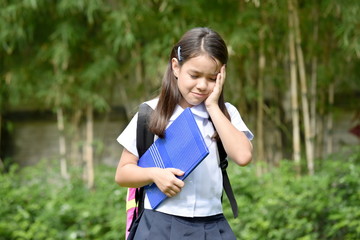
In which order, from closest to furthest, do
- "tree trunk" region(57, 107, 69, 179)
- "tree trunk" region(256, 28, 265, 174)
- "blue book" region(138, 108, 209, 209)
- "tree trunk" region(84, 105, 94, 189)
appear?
"blue book" region(138, 108, 209, 209), "tree trunk" region(256, 28, 265, 174), "tree trunk" region(84, 105, 94, 189), "tree trunk" region(57, 107, 69, 179)

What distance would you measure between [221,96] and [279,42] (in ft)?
11.1

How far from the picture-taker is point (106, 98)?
576 cm

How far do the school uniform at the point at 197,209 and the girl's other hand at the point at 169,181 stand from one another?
7 centimetres

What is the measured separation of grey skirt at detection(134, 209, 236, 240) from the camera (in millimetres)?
1704

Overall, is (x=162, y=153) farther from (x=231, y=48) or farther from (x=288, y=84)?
(x=288, y=84)

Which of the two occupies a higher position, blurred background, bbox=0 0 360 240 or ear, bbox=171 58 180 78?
ear, bbox=171 58 180 78

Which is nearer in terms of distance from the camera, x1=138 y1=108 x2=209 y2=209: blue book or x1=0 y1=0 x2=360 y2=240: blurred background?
x1=138 y1=108 x2=209 y2=209: blue book

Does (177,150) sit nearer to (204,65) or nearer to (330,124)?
(204,65)

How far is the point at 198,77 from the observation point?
1725 mm

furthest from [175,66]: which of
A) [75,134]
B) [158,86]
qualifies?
[75,134]

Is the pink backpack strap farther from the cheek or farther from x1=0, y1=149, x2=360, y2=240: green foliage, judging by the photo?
x1=0, y1=149, x2=360, y2=240: green foliage

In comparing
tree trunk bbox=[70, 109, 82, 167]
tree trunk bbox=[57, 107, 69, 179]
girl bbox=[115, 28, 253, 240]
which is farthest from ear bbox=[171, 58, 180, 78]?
tree trunk bbox=[70, 109, 82, 167]

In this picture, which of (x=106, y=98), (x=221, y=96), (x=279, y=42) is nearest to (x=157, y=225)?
(x=221, y=96)

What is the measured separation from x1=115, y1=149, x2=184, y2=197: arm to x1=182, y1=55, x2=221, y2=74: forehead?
0.29 m
